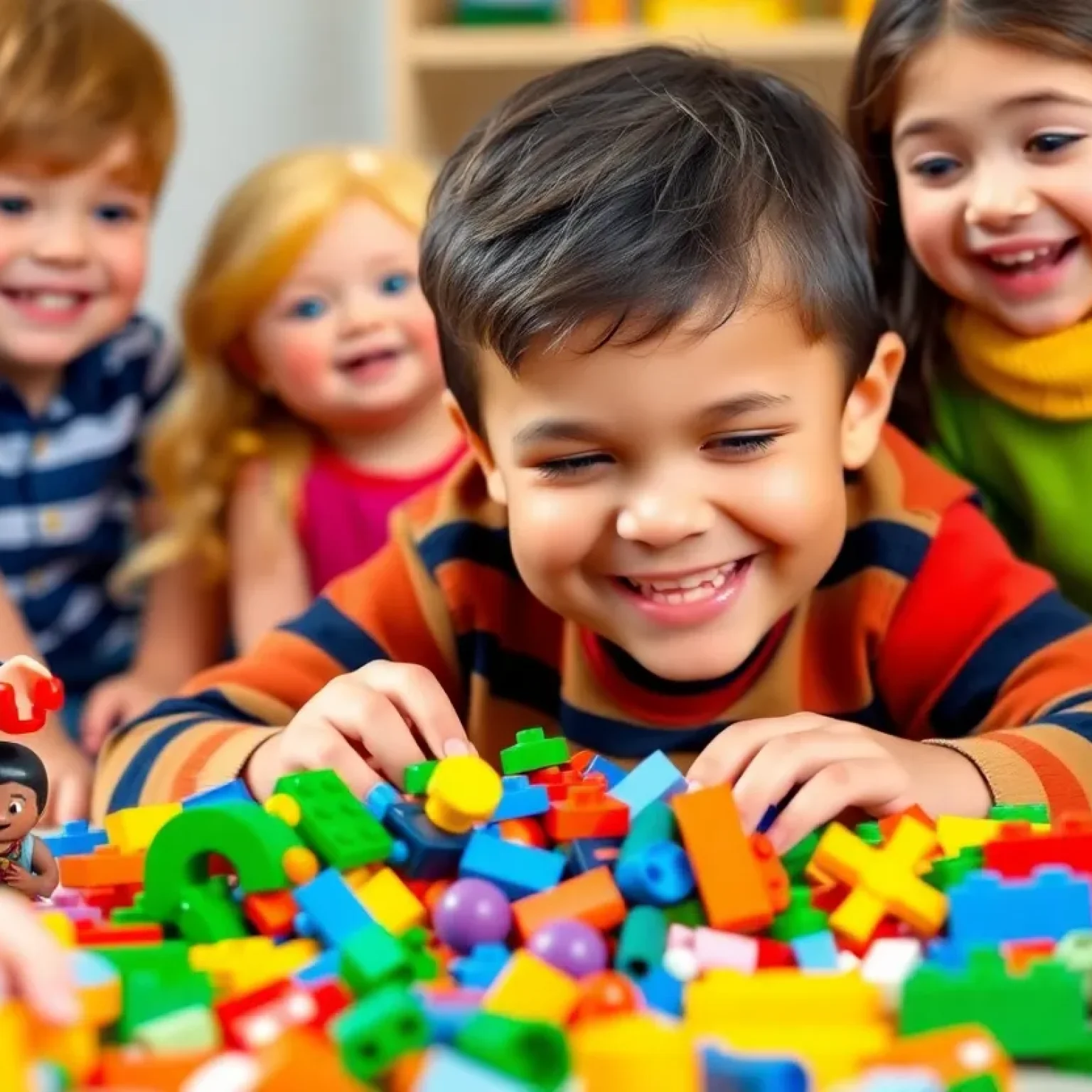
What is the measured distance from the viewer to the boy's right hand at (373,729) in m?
0.75

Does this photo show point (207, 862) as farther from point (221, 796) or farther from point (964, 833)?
point (964, 833)

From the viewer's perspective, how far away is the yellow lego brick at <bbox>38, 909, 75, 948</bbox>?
55 centimetres

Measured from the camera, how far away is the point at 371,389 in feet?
4.26

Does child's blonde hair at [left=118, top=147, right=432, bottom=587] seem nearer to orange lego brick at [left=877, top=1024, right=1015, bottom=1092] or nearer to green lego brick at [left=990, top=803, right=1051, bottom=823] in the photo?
green lego brick at [left=990, top=803, right=1051, bottom=823]

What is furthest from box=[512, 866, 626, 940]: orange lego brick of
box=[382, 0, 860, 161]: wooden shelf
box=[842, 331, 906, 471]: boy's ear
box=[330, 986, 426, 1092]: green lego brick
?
box=[382, 0, 860, 161]: wooden shelf

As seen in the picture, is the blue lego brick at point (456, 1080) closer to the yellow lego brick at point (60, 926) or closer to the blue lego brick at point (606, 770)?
the yellow lego brick at point (60, 926)

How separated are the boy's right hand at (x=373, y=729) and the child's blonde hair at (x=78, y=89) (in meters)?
0.61

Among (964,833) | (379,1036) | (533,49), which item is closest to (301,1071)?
(379,1036)

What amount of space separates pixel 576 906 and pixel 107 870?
0.72 ft

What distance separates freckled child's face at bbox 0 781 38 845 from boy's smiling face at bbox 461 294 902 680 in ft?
0.94

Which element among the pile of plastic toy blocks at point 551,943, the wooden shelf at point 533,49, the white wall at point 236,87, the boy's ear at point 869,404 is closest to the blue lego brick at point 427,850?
the pile of plastic toy blocks at point 551,943

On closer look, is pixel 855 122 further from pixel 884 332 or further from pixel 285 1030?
pixel 285 1030

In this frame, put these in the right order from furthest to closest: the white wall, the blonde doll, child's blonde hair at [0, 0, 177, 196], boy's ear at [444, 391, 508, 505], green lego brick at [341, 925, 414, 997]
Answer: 1. the white wall
2. the blonde doll
3. child's blonde hair at [0, 0, 177, 196]
4. boy's ear at [444, 391, 508, 505]
5. green lego brick at [341, 925, 414, 997]

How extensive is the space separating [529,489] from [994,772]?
271 mm
